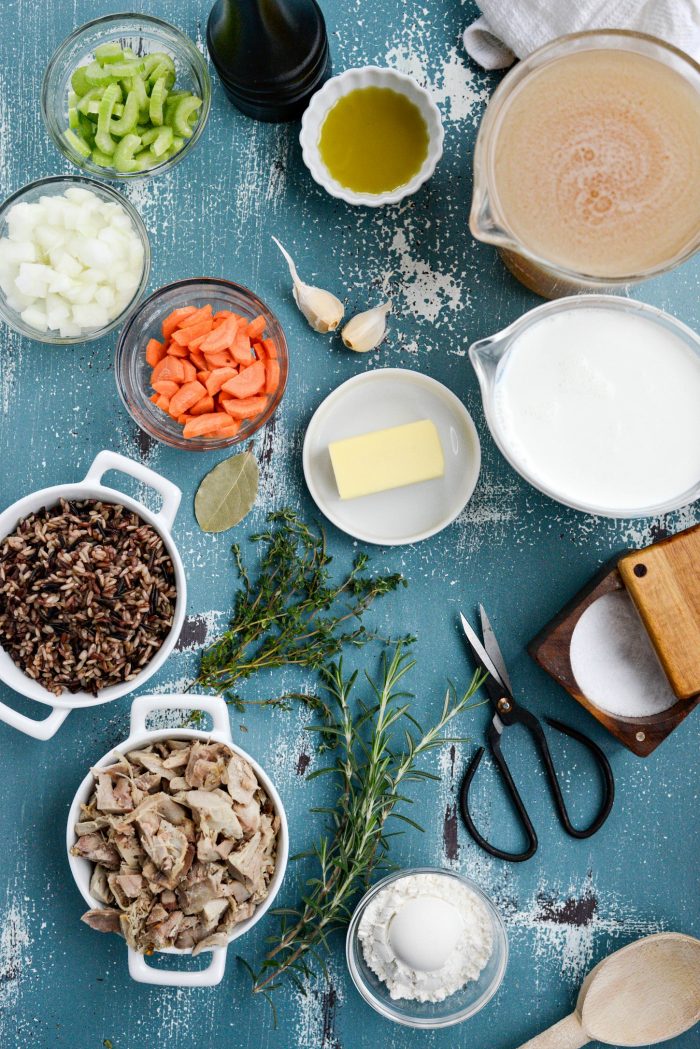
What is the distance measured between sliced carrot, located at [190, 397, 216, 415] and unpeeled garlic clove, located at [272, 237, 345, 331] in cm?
23

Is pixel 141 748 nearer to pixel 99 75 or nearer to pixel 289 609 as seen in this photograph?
pixel 289 609

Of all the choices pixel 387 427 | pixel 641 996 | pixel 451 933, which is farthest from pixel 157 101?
pixel 641 996

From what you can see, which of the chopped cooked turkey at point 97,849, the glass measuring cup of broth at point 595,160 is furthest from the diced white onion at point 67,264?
the chopped cooked turkey at point 97,849

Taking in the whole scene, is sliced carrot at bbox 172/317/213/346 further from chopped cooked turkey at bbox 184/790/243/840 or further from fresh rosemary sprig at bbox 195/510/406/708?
chopped cooked turkey at bbox 184/790/243/840

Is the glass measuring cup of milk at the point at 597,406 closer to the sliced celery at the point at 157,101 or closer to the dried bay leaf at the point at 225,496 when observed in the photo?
the dried bay leaf at the point at 225,496

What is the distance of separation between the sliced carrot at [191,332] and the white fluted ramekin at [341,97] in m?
0.32

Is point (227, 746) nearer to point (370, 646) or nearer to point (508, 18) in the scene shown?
point (370, 646)

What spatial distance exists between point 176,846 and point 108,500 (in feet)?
1.85

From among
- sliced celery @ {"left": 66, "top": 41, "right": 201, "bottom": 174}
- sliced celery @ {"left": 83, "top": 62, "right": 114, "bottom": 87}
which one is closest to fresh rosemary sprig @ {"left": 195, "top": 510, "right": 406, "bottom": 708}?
sliced celery @ {"left": 66, "top": 41, "right": 201, "bottom": 174}

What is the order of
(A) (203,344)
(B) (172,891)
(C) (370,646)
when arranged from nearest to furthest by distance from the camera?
(B) (172,891) < (A) (203,344) < (C) (370,646)

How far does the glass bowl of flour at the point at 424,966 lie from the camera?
1375 mm

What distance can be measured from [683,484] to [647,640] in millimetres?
291

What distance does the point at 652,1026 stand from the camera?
1.48 m

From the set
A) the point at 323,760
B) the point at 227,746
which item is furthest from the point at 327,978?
the point at 227,746
